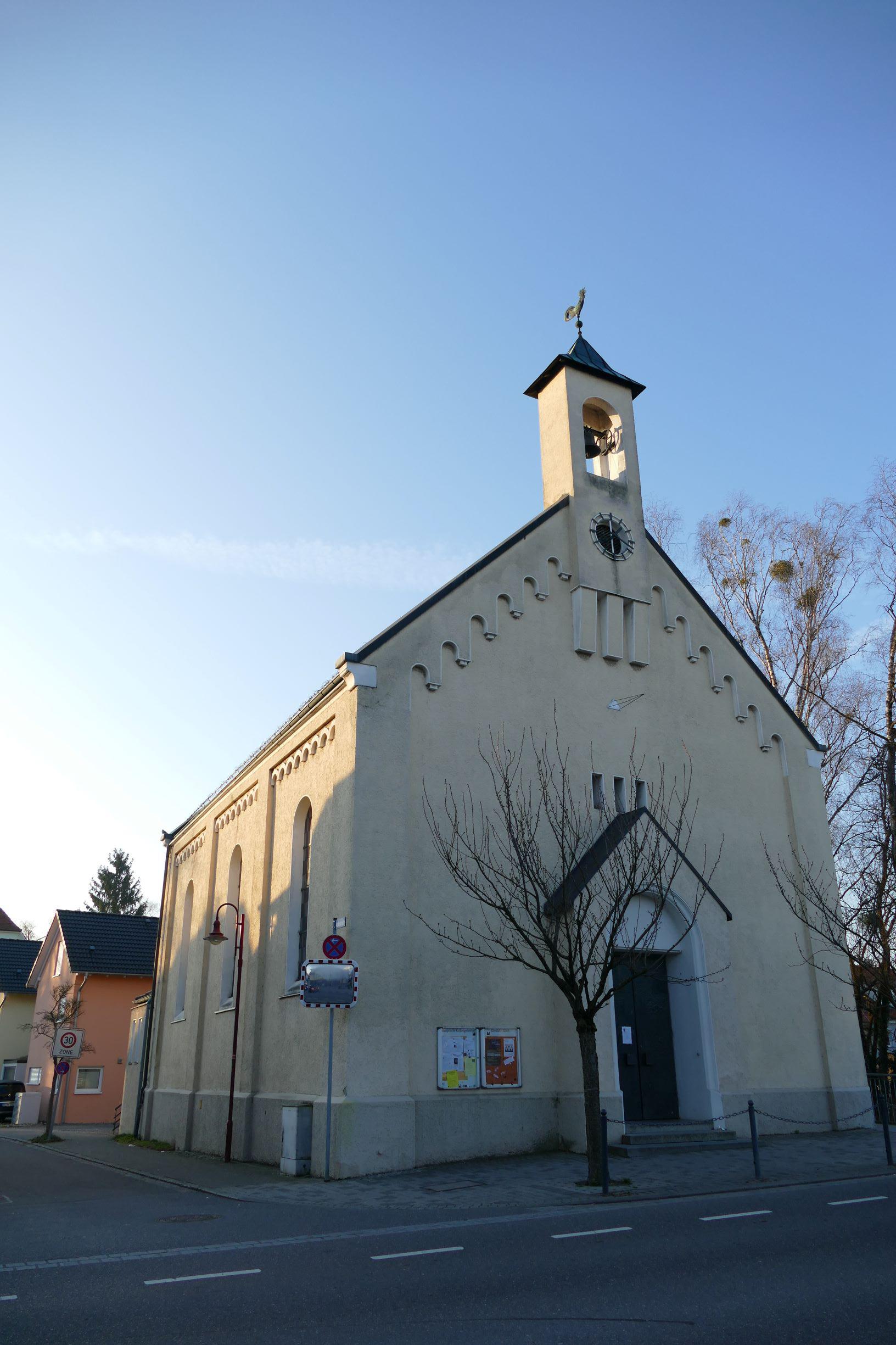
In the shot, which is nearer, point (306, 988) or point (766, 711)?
point (306, 988)

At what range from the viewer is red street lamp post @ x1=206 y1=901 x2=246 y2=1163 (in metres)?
19.5

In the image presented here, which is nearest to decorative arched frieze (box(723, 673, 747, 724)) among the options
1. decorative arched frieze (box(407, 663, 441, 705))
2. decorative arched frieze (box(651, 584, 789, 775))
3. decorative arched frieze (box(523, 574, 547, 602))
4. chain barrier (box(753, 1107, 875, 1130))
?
decorative arched frieze (box(651, 584, 789, 775))

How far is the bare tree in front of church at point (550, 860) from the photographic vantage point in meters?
16.1

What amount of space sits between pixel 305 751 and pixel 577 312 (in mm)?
12960

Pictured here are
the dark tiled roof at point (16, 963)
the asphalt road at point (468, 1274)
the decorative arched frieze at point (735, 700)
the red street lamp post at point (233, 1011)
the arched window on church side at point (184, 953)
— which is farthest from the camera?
the dark tiled roof at point (16, 963)

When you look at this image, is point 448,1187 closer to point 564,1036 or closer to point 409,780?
point 564,1036

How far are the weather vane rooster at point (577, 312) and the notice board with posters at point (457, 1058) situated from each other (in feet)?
56.1

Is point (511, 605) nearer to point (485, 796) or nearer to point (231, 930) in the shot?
point (485, 796)

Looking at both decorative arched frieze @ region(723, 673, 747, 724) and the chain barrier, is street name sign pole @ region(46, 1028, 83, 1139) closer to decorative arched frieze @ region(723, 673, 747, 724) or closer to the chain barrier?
the chain barrier

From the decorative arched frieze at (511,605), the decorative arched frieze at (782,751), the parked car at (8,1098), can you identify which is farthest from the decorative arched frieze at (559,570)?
the parked car at (8,1098)

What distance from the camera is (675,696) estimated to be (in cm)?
2216

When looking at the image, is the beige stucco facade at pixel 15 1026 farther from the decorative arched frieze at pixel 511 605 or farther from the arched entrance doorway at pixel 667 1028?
the decorative arched frieze at pixel 511 605

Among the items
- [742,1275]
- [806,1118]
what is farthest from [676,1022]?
[742,1275]

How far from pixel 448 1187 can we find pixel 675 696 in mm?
12005
